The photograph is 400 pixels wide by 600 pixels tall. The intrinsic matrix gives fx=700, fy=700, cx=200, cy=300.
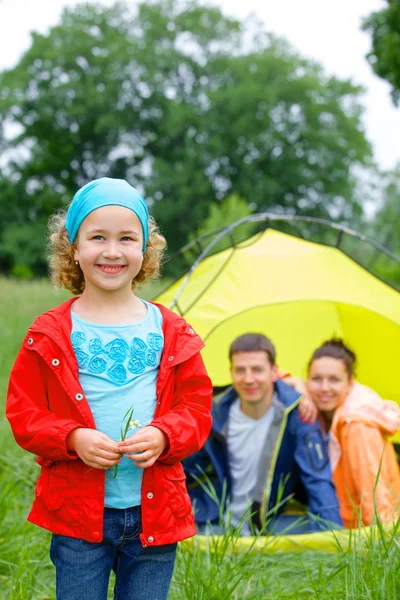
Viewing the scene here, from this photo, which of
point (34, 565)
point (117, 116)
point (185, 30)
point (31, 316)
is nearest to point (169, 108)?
point (117, 116)

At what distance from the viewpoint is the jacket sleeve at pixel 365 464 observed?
9.70 ft

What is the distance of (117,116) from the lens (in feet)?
75.3

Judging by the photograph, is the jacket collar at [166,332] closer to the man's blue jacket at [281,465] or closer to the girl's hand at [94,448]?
the girl's hand at [94,448]

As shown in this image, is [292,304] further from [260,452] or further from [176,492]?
[176,492]

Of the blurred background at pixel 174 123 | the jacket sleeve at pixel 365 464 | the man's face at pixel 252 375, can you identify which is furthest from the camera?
the blurred background at pixel 174 123

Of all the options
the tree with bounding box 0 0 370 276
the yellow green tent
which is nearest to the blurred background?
the tree with bounding box 0 0 370 276

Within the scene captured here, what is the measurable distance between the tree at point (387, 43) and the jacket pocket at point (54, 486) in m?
10.5

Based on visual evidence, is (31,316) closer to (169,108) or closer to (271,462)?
(271,462)

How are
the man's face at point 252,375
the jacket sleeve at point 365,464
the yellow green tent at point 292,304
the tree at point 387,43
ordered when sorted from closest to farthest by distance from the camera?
1. the jacket sleeve at point 365,464
2. the man's face at point 252,375
3. the yellow green tent at point 292,304
4. the tree at point 387,43

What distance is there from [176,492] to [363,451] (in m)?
1.62

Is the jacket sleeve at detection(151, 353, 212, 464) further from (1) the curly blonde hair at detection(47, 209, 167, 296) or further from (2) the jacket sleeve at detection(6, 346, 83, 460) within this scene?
(1) the curly blonde hair at detection(47, 209, 167, 296)

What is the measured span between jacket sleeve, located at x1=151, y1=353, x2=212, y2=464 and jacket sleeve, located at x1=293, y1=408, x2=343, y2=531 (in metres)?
1.50

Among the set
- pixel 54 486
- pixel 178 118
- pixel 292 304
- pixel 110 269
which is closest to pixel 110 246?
pixel 110 269

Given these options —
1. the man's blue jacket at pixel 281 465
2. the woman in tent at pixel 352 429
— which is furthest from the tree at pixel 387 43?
the man's blue jacket at pixel 281 465
